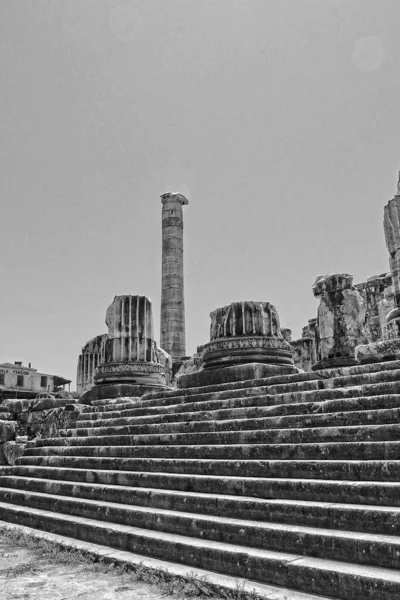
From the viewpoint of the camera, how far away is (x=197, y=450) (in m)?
5.38

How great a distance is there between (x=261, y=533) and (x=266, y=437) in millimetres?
1351

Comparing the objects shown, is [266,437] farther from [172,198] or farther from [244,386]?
[172,198]

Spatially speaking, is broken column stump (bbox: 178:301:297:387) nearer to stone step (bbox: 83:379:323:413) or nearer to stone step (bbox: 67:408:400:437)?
stone step (bbox: 83:379:323:413)

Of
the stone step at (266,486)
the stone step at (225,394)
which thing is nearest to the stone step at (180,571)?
the stone step at (266,486)

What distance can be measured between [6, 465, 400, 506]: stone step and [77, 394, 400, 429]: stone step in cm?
95

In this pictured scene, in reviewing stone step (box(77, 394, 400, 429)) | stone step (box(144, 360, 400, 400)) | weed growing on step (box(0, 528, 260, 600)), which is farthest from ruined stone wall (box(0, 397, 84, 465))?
weed growing on step (box(0, 528, 260, 600))

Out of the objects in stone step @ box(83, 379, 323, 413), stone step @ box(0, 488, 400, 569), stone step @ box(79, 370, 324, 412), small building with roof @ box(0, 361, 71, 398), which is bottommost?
stone step @ box(0, 488, 400, 569)

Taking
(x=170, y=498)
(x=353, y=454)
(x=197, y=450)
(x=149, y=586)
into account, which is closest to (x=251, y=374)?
(x=197, y=450)

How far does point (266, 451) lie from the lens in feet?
15.3

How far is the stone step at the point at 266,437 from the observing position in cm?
408

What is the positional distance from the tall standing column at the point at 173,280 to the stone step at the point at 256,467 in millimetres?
19792

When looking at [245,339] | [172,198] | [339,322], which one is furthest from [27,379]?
[339,322]

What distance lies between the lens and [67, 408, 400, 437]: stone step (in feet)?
14.2

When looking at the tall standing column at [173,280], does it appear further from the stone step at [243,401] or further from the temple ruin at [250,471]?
the stone step at [243,401]
